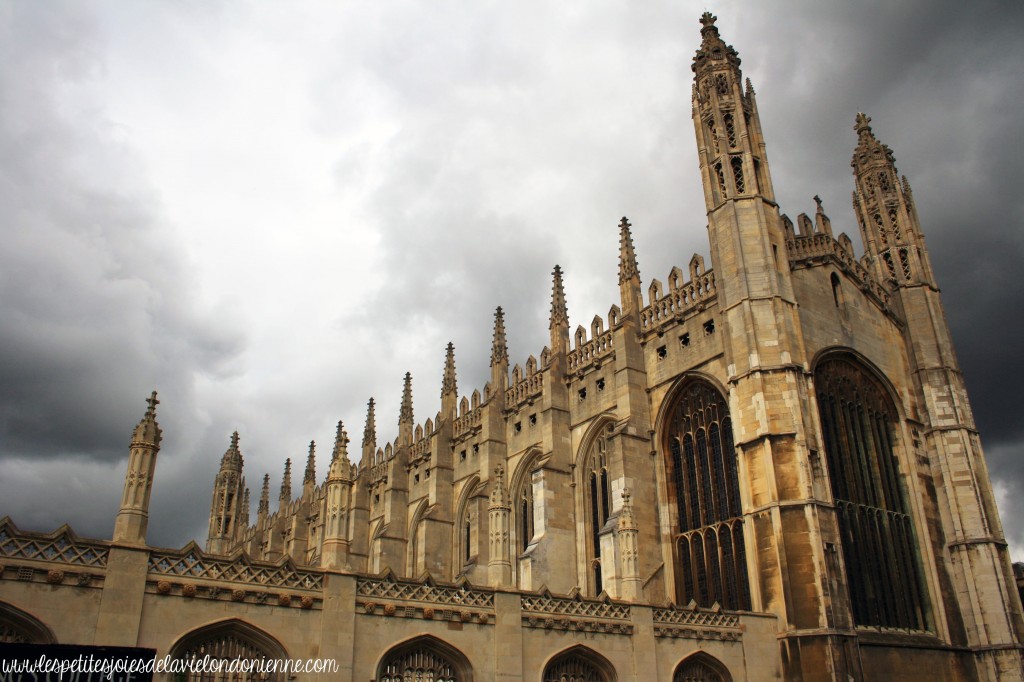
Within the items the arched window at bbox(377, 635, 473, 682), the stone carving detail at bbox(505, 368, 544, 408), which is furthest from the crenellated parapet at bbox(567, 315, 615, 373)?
the arched window at bbox(377, 635, 473, 682)

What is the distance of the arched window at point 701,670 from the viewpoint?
65.7ft

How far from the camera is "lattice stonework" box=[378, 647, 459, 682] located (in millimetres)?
15430

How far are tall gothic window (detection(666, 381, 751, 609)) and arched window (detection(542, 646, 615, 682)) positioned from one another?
828 cm

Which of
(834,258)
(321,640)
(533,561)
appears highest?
(834,258)

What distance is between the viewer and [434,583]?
53.6ft

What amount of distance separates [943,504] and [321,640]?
25.3m

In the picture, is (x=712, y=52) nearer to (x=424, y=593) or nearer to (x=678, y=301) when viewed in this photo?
(x=678, y=301)

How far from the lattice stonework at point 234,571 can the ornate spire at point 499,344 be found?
1062 inches

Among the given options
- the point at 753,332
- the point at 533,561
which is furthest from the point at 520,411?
the point at 753,332

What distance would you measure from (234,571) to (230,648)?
4.31ft

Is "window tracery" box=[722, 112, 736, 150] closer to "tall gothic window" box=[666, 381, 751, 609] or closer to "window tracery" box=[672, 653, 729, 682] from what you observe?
"tall gothic window" box=[666, 381, 751, 609]

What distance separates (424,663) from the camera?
15914mm

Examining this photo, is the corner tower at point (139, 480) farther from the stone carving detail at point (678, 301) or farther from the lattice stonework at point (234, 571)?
the stone carving detail at point (678, 301)

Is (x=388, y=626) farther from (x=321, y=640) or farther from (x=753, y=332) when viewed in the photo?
(x=753, y=332)
